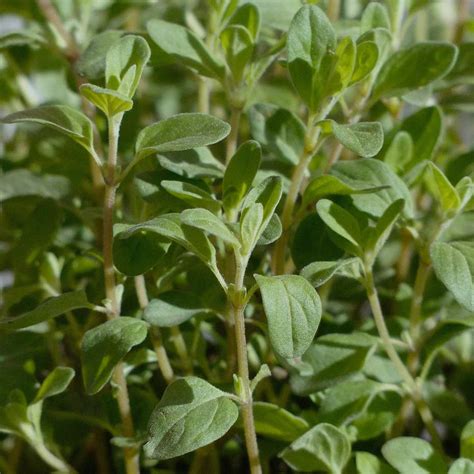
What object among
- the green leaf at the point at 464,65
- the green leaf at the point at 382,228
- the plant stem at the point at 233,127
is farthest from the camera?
the green leaf at the point at 464,65

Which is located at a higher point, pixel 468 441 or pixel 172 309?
pixel 172 309

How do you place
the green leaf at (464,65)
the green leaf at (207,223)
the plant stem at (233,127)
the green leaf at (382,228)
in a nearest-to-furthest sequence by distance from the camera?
1. the green leaf at (207,223)
2. the green leaf at (382,228)
3. the plant stem at (233,127)
4. the green leaf at (464,65)

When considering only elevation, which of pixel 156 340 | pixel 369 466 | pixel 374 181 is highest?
pixel 374 181

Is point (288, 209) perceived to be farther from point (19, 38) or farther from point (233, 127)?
point (19, 38)

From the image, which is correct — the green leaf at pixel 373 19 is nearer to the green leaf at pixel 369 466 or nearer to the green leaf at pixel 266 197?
the green leaf at pixel 266 197

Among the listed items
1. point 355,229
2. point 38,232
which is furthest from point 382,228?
point 38,232

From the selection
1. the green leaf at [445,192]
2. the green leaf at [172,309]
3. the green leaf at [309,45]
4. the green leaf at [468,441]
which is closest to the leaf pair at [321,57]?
the green leaf at [309,45]
